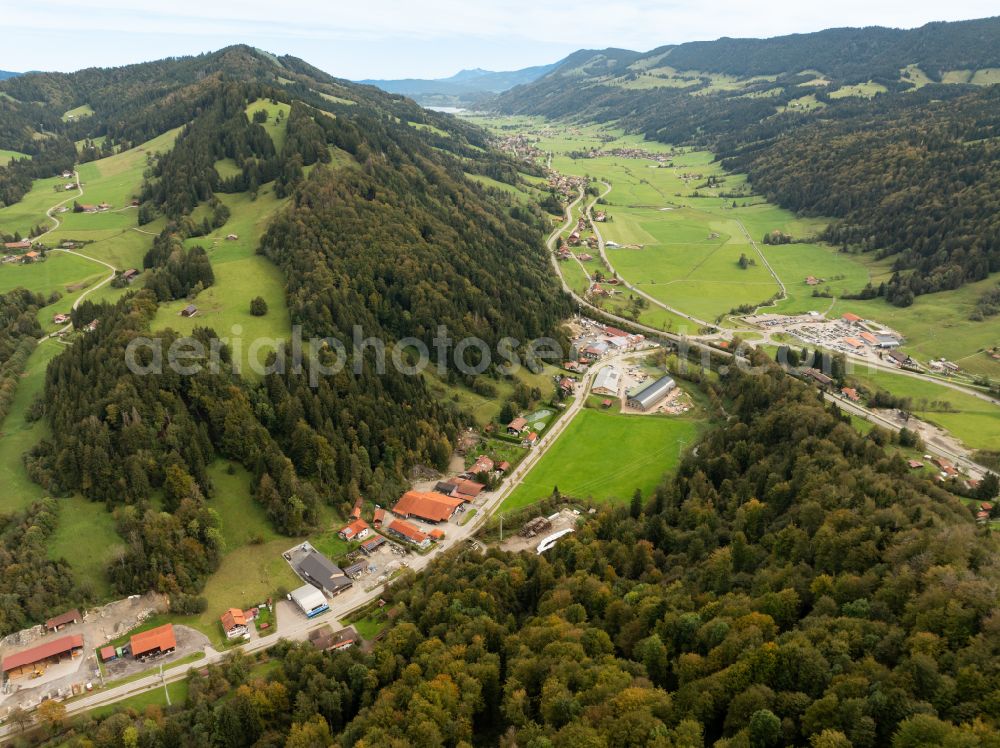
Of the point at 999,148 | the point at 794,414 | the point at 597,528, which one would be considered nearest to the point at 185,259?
the point at 597,528

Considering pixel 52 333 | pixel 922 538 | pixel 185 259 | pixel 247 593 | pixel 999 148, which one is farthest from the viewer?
pixel 999 148

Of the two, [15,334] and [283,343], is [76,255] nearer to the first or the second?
[15,334]

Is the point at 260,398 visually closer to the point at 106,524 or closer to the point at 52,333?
the point at 106,524

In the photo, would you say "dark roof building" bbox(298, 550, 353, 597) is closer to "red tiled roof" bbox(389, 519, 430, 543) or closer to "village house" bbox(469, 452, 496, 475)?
"red tiled roof" bbox(389, 519, 430, 543)

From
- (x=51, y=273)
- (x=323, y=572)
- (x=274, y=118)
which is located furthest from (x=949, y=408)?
(x=51, y=273)

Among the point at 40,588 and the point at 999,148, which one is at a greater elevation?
the point at 999,148

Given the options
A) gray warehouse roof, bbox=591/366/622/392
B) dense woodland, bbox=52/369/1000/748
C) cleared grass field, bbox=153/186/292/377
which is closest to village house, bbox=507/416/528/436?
gray warehouse roof, bbox=591/366/622/392
